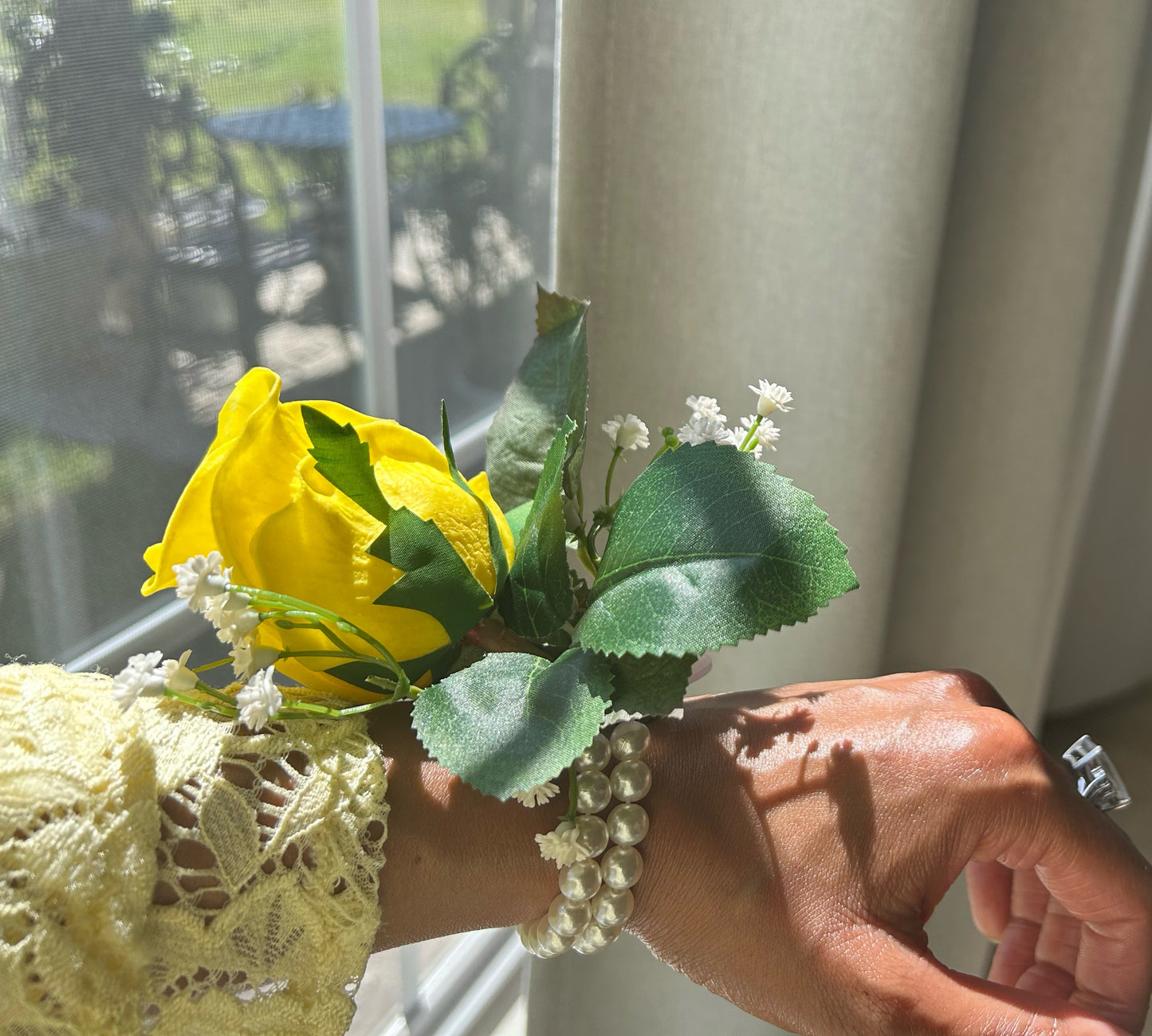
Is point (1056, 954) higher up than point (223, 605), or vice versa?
point (223, 605)

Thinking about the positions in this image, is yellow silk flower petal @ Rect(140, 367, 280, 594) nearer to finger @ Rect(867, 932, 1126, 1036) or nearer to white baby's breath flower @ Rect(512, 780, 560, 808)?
white baby's breath flower @ Rect(512, 780, 560, 808)

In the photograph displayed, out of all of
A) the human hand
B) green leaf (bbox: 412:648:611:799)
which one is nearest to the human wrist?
the human hand

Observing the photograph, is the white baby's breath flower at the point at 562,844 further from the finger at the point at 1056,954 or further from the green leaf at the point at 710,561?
the finger at the point at 1056,954

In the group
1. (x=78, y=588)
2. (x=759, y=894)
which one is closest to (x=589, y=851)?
(x=759, y=894)

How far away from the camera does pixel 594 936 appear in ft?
1.44

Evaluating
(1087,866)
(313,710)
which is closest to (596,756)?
(313,710)

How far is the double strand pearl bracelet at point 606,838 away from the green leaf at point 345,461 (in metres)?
0.14

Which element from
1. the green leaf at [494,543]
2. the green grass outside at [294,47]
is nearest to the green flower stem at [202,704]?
the green leaf at [494,543]

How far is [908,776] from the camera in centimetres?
45

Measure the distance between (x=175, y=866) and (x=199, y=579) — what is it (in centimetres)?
11

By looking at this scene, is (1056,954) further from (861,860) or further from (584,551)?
(584,551)

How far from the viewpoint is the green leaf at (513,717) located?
34cm

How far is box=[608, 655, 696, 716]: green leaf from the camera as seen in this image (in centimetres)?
38

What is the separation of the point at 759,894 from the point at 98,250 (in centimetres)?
45
